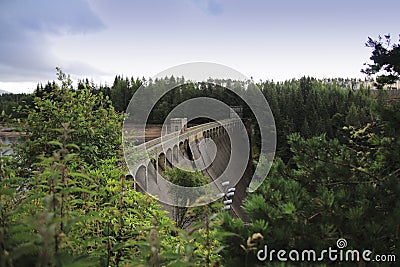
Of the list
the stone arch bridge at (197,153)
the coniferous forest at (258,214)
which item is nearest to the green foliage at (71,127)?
the coniferous forest at (258,214)

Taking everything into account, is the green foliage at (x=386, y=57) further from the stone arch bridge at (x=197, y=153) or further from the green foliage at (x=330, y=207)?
the stone arch bridge at (x=197, y=153)

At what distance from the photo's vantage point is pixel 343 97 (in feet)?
137

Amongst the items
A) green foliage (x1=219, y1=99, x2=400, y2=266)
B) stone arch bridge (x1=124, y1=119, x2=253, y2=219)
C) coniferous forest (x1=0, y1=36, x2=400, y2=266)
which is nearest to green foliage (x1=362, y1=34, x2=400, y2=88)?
coniferous forest (x1=0, y1=36, x2=400, y2=266)

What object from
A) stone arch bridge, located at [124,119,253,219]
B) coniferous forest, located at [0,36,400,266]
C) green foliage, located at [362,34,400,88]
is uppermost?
green foliage, located at [362,34,400,88]

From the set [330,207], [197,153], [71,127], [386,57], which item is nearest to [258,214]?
[330,207]

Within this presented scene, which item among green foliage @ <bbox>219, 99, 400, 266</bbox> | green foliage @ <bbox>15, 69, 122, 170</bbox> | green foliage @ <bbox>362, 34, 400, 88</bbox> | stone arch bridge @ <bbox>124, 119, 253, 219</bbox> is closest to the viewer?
green foliage @ <bbox>219, 99, 400, 266</bbox>

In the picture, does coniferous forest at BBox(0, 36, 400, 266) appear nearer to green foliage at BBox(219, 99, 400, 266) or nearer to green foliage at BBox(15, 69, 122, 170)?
green foliage at BBox(219, 99, 400, 266)

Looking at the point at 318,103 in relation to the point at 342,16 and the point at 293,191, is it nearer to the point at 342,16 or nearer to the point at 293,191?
the point at 342,16

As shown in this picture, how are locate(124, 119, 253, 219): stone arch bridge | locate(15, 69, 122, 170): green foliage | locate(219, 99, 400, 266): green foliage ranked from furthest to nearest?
locate(124, 119, 253, 219): stone arch bridge
locate(15, 69, 122, 170): green foliage
locate(219, 99, 400, 266): green foliage

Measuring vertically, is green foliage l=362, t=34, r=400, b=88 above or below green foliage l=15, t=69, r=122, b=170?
above

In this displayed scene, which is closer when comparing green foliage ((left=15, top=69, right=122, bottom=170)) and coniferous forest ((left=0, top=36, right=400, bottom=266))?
coniferous forest ((left=0, top=36, right=400, bottom=266))

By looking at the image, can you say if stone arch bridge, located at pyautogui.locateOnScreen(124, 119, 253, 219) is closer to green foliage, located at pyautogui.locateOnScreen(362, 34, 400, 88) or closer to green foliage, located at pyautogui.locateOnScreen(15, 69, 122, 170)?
green foliage, located at pyautogui.locateOnScreen(15, 69, 122, 170)

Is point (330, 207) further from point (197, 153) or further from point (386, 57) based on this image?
point (197, 153)

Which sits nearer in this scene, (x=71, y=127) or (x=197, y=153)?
(x=71, y=127)
